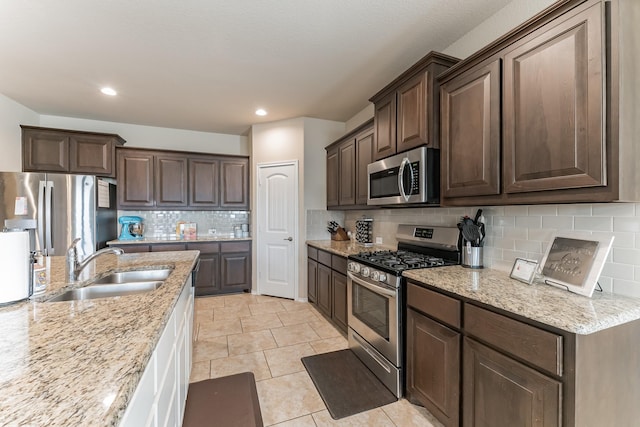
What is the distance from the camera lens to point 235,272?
4.37 m

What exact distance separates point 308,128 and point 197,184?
2010 mm

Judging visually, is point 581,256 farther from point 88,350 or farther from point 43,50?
point 43,50

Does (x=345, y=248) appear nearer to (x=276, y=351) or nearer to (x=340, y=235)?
(x=340, y=235)

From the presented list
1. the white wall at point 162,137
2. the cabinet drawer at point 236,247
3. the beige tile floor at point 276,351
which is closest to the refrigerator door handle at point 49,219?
the white wall at point 162,137

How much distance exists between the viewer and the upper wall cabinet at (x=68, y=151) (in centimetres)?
367

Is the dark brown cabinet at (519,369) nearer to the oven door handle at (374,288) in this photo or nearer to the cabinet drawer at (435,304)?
the cabinet drawer at (435,304)

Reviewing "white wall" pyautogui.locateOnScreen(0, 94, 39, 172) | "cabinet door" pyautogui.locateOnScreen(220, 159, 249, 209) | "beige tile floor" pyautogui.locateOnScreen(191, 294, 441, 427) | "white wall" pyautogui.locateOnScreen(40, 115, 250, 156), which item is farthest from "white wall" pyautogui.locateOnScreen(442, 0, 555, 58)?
"white wall" pyautogui.locateOnScreen(0, 94, 39, 172)

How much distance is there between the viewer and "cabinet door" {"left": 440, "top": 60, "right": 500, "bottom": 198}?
65.1 inches

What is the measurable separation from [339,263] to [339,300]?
0.40 metres

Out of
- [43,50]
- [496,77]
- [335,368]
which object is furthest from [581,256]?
[43,50]

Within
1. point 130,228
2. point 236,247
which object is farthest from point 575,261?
point 130,228

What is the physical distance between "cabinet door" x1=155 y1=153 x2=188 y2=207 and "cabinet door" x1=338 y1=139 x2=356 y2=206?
2534 millimetres

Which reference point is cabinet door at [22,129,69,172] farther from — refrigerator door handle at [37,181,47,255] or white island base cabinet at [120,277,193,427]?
white island base cabinet at [120,277,193,427]

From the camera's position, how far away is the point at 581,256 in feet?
4.64
